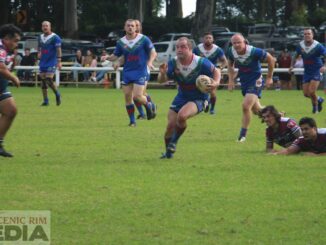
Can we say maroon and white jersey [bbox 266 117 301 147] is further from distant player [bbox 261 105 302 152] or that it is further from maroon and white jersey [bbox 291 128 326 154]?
maroon and white jersey [bbox 291 128 326 154]

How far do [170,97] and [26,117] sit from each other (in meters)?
11.5

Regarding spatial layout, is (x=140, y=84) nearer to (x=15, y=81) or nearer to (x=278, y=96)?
(x=15, y=81)

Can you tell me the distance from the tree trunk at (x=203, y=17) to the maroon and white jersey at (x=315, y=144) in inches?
1472

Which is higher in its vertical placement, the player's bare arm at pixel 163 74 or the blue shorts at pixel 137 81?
the player's bare arm at pixel 163 74

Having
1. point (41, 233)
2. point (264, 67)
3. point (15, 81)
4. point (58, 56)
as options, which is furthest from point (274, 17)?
point (41, 233)

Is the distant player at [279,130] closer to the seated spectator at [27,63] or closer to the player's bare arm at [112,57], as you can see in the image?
the player's bare arm at [112,57]

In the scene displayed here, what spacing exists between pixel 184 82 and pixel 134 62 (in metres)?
6.80

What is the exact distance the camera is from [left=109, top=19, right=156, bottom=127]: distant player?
70.8ft

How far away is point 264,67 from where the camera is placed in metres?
44.7

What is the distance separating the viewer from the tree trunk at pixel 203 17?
52219mm

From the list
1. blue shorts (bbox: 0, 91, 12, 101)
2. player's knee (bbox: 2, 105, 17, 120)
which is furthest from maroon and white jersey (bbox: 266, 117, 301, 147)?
blue shorts (bbox: 0, 91, 12, 101)

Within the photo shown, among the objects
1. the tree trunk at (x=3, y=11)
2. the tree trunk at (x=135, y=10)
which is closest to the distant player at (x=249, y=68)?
the tree trunk at (x=135, y=10)

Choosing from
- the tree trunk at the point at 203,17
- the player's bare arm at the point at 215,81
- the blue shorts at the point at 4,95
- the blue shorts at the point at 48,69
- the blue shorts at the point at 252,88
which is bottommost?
the tree trunk at the point at 203,17

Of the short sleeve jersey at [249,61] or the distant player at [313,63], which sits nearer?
the short sleeve jersey at [249,61]
